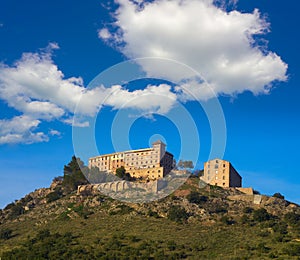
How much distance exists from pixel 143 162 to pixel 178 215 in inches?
2215

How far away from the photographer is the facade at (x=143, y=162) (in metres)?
154

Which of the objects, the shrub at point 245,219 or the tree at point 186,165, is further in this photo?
the tree at point 186,165

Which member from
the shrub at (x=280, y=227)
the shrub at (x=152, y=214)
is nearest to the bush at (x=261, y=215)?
the shrub at (x=280, y=227)

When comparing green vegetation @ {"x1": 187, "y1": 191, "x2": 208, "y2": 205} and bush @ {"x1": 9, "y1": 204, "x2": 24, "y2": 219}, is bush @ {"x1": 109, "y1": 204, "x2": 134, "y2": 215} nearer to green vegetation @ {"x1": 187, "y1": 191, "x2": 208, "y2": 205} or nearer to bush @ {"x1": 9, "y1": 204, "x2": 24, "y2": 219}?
green vegetation @ {"x1": 187, "y1": 191, "x2": 208, "y2": 205}

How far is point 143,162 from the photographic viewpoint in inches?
6447

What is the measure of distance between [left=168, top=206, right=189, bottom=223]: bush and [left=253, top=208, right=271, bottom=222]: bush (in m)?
16.7

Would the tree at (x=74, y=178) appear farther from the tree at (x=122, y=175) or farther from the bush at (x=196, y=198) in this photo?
the bush at (x=196, y=198)

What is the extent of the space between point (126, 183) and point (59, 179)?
118ft

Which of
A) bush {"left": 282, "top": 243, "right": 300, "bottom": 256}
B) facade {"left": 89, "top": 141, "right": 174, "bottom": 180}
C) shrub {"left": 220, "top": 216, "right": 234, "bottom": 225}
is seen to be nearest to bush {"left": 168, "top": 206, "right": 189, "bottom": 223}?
shrub {"left": 220, "top": 216, "right": 234, "bottom": 225}

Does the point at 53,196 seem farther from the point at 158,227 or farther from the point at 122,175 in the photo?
the point at 158,227

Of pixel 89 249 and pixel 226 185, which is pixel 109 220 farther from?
pixel 226 185

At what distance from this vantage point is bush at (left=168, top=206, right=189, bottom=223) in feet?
354

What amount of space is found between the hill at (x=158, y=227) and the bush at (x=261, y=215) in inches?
1.8

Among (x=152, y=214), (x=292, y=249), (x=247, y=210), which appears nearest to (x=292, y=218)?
(x=247, y=210)
